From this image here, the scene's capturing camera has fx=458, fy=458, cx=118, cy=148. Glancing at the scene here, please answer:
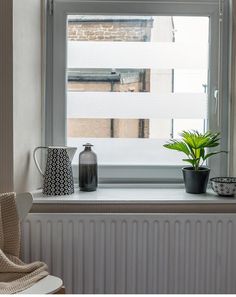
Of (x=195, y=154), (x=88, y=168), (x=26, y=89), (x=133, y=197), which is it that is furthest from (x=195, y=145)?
(x=26, y=89)

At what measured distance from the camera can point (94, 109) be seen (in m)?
2.25

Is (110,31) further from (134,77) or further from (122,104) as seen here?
(122,104)

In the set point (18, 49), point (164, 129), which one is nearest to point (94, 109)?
point (164, 129)

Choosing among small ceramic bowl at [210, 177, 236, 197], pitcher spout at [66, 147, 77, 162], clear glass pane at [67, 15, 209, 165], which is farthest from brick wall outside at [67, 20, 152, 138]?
small ceramic bowl at [210, 177, 236, 197]

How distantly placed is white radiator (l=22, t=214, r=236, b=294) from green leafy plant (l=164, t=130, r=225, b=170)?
0.28 metres

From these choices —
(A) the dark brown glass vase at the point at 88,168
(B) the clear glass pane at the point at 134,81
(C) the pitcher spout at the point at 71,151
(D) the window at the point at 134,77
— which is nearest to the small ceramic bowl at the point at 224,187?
(D) the window at the point at 134,77

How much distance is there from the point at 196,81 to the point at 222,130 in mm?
274

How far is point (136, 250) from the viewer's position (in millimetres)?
1984

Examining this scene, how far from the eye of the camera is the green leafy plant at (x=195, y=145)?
2084 millimetres

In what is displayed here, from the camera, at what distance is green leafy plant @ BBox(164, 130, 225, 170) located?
6.84 feet

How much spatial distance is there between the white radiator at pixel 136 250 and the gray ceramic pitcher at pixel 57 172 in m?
0.15

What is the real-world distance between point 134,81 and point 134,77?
0.02 metres

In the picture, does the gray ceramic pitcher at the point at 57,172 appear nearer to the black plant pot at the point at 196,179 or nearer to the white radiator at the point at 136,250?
the white radiator at the point at 136,250

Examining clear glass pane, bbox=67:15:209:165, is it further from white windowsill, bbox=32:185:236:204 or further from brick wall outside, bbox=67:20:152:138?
white windowsill, bbox=32:185:236:204
